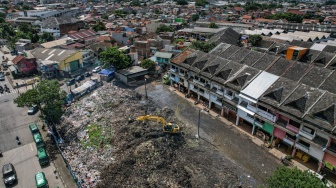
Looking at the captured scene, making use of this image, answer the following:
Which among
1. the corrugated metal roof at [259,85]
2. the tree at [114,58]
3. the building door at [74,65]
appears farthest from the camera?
the building door at [74,65]

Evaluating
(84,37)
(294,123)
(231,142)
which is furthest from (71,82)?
(294,123)

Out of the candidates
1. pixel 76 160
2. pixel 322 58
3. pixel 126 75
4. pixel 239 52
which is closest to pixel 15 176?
pixel 76 160

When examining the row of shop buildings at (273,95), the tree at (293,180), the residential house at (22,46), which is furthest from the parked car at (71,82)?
the tree at (293,180)

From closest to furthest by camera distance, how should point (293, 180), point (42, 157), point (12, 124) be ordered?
point (293, 180), point (42, 157), point (12, 124)

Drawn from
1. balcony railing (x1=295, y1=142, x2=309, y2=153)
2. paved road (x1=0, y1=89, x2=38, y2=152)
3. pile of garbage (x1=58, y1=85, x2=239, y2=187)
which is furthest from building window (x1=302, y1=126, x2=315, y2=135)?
paved road (x1=0, y1=89, x2=38, y2=152)

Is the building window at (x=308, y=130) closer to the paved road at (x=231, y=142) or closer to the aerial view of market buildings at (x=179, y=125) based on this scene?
the aerial view of market buildings at (x=179, y=125)

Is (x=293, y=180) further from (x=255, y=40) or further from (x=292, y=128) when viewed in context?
(x=255, y=40)
